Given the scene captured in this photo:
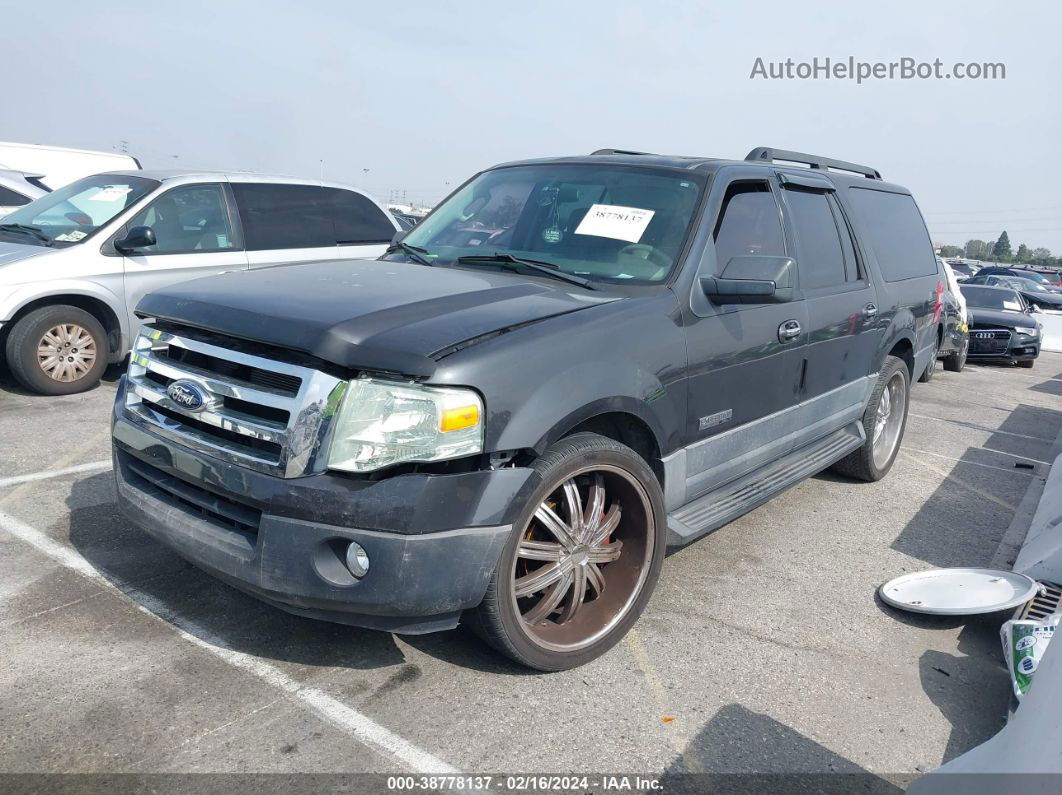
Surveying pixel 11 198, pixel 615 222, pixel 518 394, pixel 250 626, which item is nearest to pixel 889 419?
pixel 615 222

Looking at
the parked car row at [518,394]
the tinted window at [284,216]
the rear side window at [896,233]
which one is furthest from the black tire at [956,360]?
the tinted window at [284,216]

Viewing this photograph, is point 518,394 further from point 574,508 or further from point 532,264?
point 532,264

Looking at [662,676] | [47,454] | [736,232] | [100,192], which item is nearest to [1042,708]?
[662,676]

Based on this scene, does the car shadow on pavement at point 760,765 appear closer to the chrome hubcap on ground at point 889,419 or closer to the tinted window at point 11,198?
the chrome hubcap on ground at point 889,419

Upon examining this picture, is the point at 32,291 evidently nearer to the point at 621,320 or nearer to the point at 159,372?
the point at 159,372

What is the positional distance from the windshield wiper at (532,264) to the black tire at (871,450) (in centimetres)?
277

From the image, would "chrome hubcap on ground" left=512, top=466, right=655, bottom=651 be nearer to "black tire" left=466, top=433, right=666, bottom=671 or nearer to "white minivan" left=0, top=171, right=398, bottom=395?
"black tire" left=466, top=433, right=666, bottom=671

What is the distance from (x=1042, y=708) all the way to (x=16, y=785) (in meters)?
2.73

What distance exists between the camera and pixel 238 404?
9.67 ft

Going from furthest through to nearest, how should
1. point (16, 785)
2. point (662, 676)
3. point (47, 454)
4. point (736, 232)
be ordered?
point (47, 454) → point (736, 232) → point (662, 676) → point (16, 785)

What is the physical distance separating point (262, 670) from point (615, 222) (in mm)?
2395

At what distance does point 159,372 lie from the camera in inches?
128

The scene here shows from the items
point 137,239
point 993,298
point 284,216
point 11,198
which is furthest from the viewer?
point 993,298

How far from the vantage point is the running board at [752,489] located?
367cm
